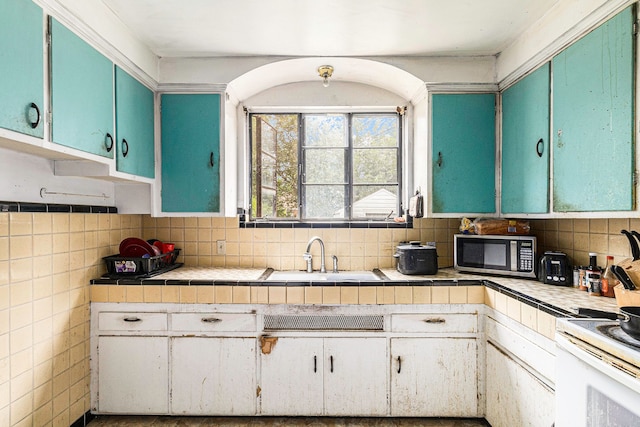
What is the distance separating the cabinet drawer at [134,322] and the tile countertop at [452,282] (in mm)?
198

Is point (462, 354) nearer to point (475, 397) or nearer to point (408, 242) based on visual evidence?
point (475, 397)

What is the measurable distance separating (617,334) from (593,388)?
7.1 inches

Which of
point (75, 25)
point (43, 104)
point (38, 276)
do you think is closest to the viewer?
point (43, 104)

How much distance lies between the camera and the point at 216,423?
2256mm

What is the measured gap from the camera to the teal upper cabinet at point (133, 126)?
2.17m

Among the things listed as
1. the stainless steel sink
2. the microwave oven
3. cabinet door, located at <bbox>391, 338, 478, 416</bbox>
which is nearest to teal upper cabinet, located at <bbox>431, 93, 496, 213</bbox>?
the microwave oven

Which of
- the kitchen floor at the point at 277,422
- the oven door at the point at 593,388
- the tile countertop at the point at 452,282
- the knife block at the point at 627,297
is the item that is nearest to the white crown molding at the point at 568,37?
the knife block at the point at 627,297

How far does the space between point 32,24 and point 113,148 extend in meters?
0.71

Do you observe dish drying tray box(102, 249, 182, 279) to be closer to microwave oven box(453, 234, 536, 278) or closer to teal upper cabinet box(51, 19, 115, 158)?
teal upper cabinet box(51, 19, 115, 158)

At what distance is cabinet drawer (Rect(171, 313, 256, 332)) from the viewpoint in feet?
7.47

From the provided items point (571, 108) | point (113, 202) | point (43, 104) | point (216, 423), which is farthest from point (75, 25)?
point (571, 108)

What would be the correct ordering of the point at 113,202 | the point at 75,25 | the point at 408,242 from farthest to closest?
the point at 408,242
the point at 113,202
the point at 75,25

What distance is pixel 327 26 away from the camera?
84.1 inches

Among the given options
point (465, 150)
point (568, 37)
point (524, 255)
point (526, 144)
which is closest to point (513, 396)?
point (524, 255)
